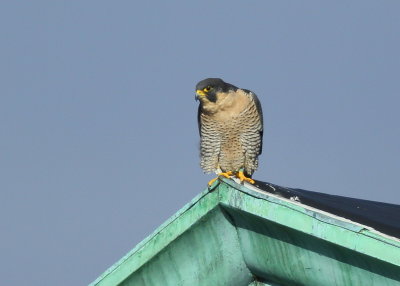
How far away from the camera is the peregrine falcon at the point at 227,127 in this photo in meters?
9.52

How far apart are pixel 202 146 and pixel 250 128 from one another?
49cm

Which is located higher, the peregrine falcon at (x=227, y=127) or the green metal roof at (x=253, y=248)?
the peregrine falcon at (x=227, y=127)

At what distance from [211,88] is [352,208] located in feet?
15.8

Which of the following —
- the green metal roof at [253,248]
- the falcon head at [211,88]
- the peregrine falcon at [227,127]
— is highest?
the falcon head at [211,88]

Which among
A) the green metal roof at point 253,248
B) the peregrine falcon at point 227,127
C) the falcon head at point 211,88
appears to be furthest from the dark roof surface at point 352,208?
the falcon head at point 211,88

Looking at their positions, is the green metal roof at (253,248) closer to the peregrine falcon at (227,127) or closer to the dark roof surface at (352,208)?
the dark roof surface at (352,208)

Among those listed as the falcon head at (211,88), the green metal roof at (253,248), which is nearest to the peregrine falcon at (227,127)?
the falcon head at (211,88)

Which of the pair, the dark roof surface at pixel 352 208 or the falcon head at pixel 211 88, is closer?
the dark roof surface at pixel 352 208

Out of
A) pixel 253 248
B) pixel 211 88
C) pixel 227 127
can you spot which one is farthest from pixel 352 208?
pixel 211 88

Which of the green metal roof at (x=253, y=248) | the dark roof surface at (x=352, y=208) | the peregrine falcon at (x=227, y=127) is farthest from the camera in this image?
the peregrine falcon at (x=227, y=127)

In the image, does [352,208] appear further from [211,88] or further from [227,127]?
[211,88]

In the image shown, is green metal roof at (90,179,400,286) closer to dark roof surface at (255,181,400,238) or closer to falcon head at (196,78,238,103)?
dark roof surface at (255,181,400,238)

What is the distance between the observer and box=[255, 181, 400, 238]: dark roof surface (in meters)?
4.34

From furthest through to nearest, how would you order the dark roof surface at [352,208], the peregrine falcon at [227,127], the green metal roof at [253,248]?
the peregrine falcon at [227,127], the dark roof surface at [352,208], the green metal roof at [253,248]
